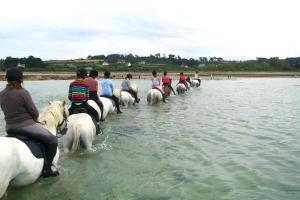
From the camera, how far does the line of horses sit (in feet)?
20.6

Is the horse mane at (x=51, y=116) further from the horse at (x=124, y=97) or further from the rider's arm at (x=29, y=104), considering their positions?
the horse at (x=124, y=97)

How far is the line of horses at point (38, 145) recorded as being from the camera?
627cm

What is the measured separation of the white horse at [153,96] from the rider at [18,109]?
16818 millimetres

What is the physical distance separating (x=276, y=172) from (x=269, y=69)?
115 metres

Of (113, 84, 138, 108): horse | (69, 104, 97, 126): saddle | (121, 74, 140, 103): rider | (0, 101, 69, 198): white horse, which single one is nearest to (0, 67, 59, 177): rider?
(0, 101, 69, 198): white horse

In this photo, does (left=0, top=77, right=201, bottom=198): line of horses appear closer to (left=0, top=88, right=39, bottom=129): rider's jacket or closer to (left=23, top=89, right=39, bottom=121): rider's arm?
(left=0, top=88, right=39, bottom=129): rider's jacket

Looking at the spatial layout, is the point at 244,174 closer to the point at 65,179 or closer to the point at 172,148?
the point at 172,148

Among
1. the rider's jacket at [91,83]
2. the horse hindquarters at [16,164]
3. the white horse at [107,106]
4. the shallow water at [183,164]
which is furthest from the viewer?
the white horse at [107,106]

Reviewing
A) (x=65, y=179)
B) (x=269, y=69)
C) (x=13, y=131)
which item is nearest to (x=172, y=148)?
(x=65, y=179)

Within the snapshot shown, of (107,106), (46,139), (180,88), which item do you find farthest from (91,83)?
(180,88)

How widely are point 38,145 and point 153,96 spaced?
16948 millimetres

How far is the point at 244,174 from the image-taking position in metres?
8.80

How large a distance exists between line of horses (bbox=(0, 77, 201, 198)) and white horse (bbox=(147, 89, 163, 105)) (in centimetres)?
1022

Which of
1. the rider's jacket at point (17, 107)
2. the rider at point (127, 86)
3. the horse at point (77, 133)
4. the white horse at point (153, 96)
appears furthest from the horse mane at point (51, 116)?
the white horse at point (153, 96)
